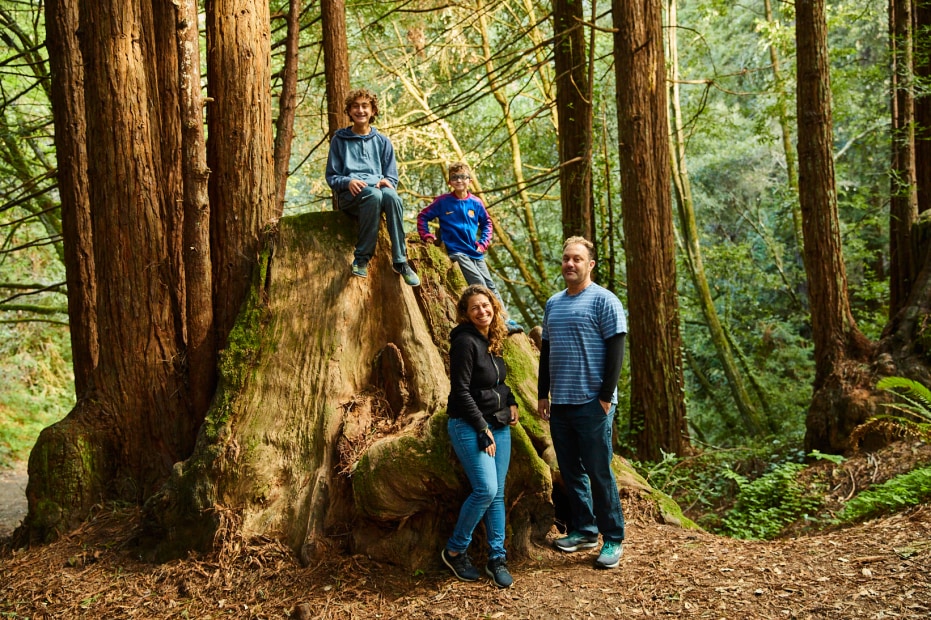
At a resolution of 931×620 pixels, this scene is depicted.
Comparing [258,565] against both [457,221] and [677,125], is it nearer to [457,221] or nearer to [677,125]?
[457,221]

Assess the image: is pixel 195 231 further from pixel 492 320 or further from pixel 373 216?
pixel 492 320

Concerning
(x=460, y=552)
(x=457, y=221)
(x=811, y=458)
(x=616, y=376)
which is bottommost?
(x=811, y=458)

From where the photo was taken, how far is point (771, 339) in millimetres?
16344

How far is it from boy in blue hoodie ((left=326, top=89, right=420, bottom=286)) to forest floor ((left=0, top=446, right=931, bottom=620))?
89.0 inches

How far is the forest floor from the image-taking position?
4.28 m

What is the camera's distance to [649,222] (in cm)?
893

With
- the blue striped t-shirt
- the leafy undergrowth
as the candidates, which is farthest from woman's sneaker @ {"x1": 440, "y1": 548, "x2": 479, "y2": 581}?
the leafy undergrowth

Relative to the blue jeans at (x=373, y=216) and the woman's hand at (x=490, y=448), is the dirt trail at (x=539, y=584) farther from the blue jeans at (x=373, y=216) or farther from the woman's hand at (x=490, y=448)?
the blue jeans at (x=373, y=216)

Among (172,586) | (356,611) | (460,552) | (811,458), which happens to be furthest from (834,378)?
(172,586)

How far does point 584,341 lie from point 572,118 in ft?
21.1

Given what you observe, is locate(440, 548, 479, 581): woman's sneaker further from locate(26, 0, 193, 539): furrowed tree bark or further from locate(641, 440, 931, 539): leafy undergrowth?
locate(641, 440, 931, 539): leafy undergrowth

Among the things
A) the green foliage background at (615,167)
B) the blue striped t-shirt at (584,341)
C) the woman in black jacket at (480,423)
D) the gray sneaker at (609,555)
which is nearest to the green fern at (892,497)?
the gray sneaker at (609,555)

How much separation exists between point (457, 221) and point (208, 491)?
3109 mm

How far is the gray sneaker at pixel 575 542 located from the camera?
16.4 ft
